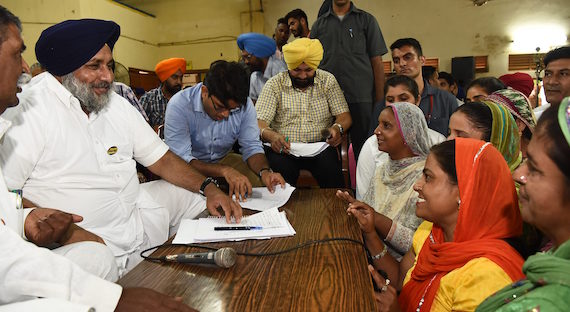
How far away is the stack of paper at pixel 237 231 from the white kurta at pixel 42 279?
0.47 metres

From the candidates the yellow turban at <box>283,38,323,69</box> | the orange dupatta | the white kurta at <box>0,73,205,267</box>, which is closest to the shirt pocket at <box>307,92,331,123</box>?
the yellow turban at <box>283,38,323,69</box>

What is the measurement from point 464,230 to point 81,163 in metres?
1.54

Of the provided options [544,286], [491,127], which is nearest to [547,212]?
[544,286]

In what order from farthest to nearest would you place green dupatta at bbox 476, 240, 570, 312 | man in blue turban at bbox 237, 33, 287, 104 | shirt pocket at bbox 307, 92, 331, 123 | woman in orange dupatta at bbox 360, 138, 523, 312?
man in blue turban at bbox 237, 33, 287, 104
shirt pocket at bbox 307, 92, 331, 123
woman in orange dupatta at bbox 360, 138, 523, 312
green dupatta at bbox 476, 240, 570, 312

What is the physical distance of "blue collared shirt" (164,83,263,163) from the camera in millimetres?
2736

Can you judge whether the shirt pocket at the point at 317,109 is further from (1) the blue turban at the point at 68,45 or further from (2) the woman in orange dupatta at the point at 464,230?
(2) the woman in orange dupatta at the point at 464,230

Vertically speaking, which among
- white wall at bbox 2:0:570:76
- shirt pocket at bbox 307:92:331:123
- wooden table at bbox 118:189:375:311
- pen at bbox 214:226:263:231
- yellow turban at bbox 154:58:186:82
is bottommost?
wooden table at bbox 118:189:375:311

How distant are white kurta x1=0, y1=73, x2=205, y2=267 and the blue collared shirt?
2.20ft

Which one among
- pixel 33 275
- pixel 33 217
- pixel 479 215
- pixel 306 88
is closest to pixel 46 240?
pixel 33 217

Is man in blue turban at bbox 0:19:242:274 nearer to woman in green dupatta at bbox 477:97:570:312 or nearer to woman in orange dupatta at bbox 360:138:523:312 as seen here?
woman in orange dupatta at bbox 360:138:523:312

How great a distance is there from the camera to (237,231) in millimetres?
1504

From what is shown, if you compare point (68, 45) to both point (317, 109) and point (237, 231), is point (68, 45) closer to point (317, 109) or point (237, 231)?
point (237, 231)

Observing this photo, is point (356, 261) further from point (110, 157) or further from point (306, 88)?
point (306, 88)

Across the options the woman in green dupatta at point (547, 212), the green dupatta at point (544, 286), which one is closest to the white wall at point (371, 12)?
the woman in green dupatta at point (547, 212)
